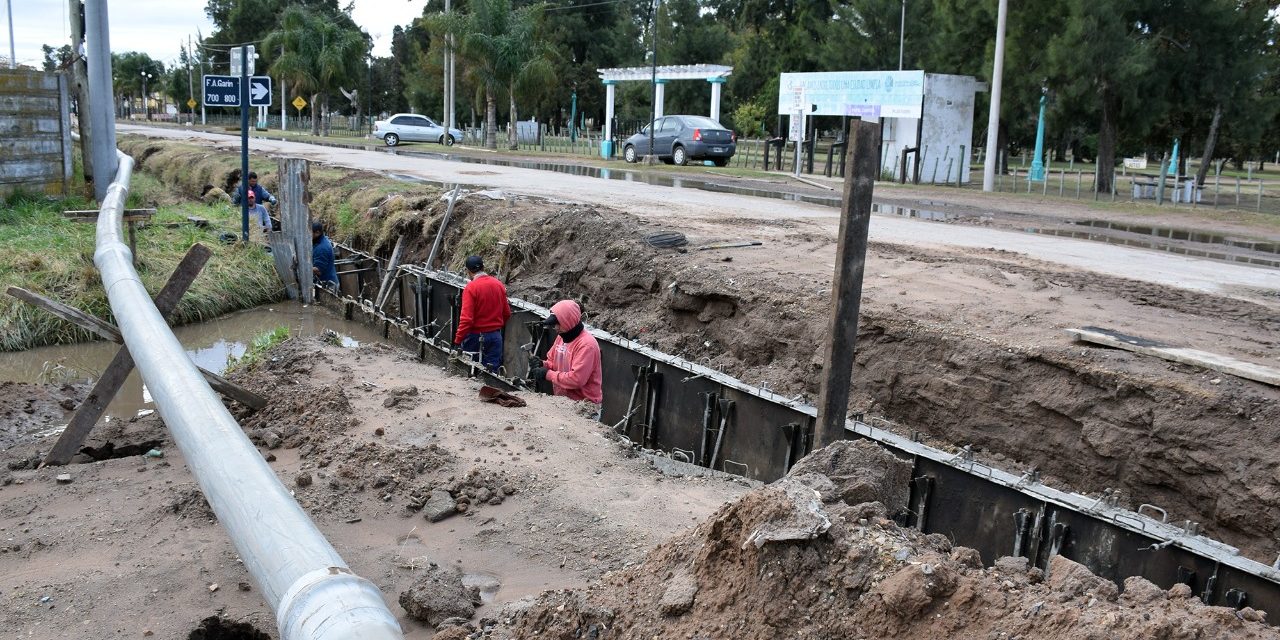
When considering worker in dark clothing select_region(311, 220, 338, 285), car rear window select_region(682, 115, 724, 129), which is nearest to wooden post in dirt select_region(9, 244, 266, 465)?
worker in dark clothing select_region(311, 220, 338, 285)

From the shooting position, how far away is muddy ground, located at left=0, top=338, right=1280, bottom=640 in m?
3.12

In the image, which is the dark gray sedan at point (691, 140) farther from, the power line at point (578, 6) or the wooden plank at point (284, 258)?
the power line at point (578, 6)

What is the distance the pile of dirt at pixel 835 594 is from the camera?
2.94 metres

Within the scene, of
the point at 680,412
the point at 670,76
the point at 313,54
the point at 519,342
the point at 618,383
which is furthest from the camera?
the point at 313,54

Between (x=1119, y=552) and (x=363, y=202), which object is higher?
(x=363, y=202)

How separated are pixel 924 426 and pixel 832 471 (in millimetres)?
4142

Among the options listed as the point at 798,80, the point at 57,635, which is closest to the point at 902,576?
the point at 57,635

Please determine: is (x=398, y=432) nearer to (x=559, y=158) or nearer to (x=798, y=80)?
(x=798, y=80)

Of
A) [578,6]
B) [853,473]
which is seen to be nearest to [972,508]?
[853,473]

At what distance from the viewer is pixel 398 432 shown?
668 centimetres

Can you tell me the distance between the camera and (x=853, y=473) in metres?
4.08

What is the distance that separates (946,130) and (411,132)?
24.8m

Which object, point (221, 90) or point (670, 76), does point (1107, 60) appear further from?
point (221, 90)

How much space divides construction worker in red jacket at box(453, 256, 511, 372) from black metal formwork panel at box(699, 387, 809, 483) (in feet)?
9.95
